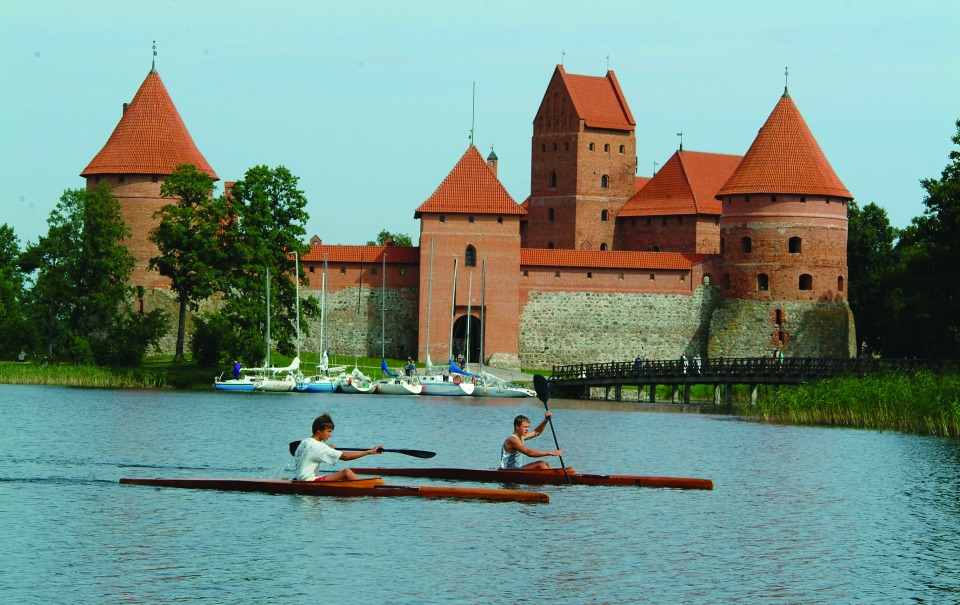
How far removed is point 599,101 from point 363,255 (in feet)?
44.4

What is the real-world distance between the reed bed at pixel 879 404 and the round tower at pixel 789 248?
1882 cm

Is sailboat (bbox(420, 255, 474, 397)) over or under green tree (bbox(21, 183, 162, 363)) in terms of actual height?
under

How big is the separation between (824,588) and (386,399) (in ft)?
106

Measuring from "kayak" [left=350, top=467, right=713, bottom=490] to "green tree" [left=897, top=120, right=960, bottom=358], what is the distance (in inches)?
880

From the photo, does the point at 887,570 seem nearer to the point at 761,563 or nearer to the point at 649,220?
the point at 761,563

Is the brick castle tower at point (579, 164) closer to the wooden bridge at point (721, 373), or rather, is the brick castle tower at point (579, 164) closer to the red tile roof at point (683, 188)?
the red tile roof at point (683, 188)

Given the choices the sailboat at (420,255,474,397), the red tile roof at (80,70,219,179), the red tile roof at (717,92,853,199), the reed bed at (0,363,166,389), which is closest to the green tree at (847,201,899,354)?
the red tile roof at (717,92,853,199)

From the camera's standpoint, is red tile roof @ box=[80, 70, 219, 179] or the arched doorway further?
the arched doorway

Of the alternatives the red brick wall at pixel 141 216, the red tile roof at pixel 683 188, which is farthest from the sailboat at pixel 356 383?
the red tile roof at pixel 683 188

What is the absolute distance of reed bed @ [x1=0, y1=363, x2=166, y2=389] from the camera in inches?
1871

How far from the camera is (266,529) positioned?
18562 millimetres

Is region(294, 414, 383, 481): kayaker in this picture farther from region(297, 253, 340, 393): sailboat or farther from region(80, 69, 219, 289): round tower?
region(80, 69, 219, 289): round tower

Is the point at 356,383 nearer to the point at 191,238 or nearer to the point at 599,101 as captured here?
the point at 191,238

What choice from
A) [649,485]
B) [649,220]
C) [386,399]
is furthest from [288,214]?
[649,485]
